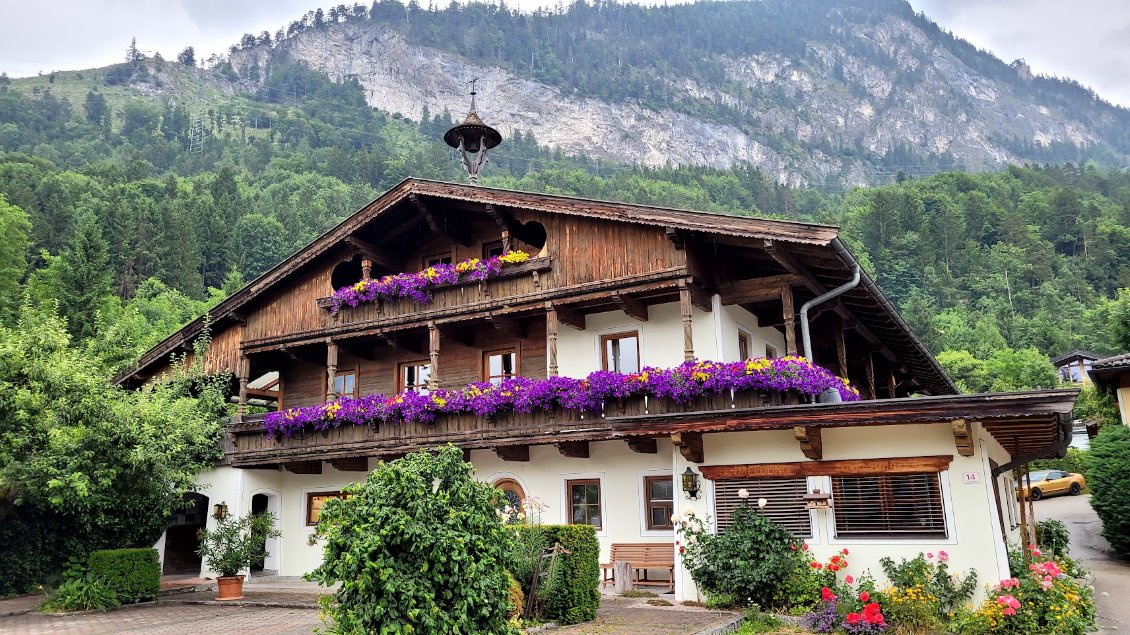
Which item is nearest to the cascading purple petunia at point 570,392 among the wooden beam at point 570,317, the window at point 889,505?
the wooden beam at point 570,317

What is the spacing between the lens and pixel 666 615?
13227mm

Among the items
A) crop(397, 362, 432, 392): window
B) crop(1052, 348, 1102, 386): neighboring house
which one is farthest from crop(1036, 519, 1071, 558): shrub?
crop(1052, 348, 1102, 386): neighboring house

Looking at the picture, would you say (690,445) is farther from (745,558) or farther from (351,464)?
(351,464)

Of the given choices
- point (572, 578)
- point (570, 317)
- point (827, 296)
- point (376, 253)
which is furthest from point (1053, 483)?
point (572, 578)

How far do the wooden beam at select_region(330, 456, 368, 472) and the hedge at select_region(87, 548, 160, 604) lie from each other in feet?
14.9

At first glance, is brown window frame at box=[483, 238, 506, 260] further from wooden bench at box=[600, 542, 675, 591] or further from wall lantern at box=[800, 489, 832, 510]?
wall lantern at box=[800, 489, 832, 510]

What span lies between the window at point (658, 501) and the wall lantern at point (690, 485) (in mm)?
2204

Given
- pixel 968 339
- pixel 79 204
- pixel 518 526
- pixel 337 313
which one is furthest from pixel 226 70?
pixel 518 526

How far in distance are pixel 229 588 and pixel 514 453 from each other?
6.59 metres

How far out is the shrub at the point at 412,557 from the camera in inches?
310

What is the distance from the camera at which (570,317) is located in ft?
62.7

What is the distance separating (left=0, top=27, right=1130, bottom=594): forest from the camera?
59.6ft

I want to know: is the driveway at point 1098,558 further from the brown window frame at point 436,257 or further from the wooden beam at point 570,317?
the brown window frame at point 436,257

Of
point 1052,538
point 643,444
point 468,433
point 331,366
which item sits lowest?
point 1052,538
